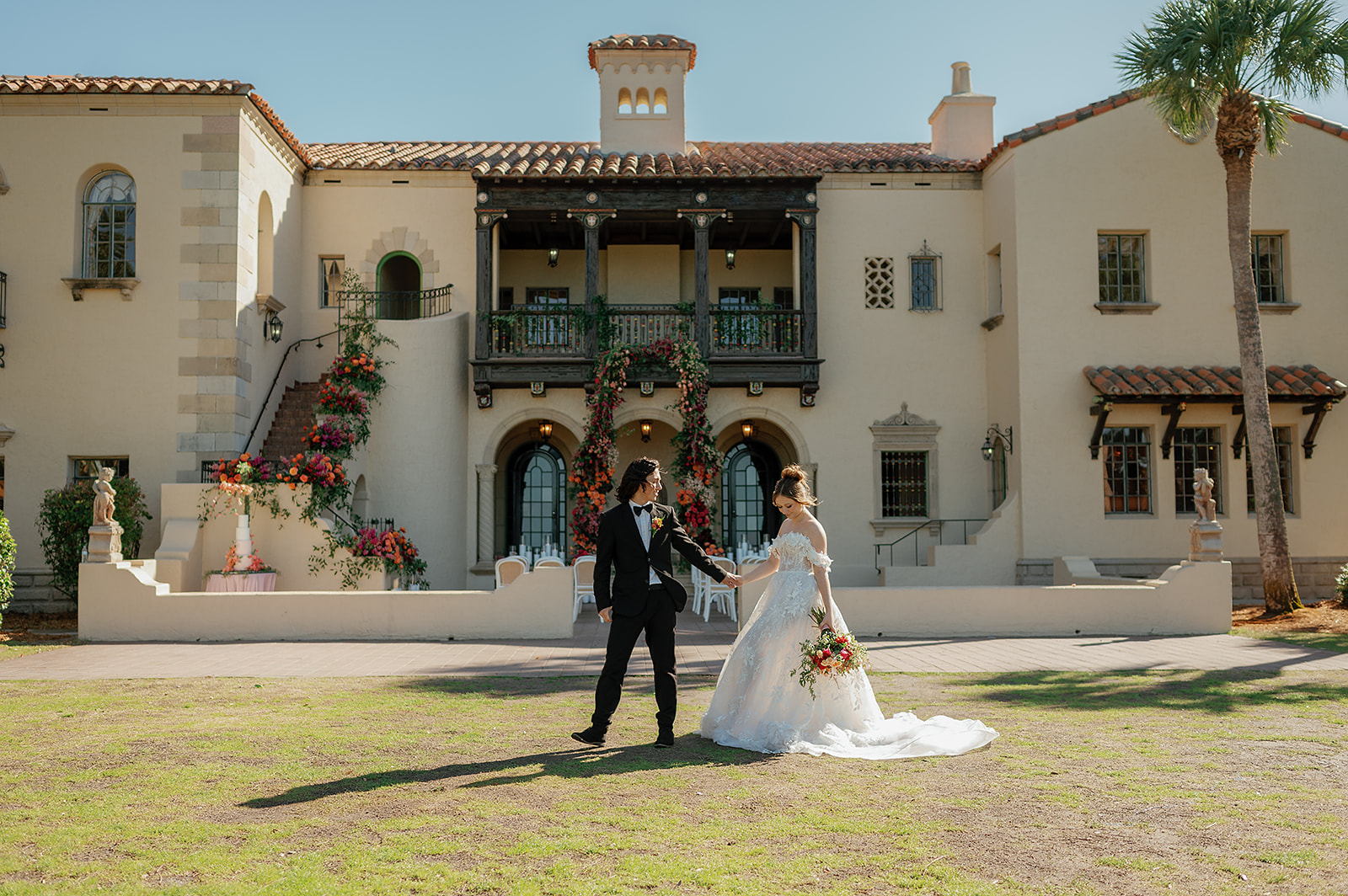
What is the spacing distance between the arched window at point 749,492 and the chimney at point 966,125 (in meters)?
7.30

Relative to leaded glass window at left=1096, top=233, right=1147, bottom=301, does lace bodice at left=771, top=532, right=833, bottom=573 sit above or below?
below

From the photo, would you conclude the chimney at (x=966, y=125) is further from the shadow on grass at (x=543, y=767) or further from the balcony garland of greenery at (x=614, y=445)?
the shadow on grass at (x=543, y=767)

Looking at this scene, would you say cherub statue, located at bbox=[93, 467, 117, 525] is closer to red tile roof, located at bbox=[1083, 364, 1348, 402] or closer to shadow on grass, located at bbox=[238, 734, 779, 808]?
shadow on grass, located at bbox=[238, 734, 779, 808]

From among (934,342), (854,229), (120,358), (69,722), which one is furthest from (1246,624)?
(120,358)

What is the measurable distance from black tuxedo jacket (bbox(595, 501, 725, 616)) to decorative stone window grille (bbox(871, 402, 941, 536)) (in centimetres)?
1228

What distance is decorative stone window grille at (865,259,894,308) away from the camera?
1862cm

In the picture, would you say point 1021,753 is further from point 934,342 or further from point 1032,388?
point 934,342

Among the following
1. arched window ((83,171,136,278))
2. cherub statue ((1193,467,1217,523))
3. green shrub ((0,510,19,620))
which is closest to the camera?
green shrub ((0,510,19,620))

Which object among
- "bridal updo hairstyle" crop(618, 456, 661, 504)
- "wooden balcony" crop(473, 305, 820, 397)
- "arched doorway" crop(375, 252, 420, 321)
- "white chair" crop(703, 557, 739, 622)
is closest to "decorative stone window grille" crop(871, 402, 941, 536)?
"wooden balcony" crop(473, 305, 820, 397)

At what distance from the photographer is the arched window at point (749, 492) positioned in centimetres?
1972

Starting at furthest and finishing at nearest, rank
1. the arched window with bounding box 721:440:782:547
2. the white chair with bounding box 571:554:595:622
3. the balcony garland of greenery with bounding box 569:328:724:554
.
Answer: the arched window with bounding box 721:440:782:547 < the balcony garland of greenery with bounding box 569:328:724:554 < the white chair with bounding box 571:554:595:622

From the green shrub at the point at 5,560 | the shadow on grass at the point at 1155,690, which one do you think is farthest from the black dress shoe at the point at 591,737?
the green shrub at the point at 5,560

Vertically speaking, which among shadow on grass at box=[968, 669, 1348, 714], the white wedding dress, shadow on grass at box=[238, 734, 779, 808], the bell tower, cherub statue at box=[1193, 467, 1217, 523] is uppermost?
the bell tower

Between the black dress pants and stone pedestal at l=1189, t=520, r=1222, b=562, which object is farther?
stone pedestal at l=1189, t=520, r=1222, b=562
